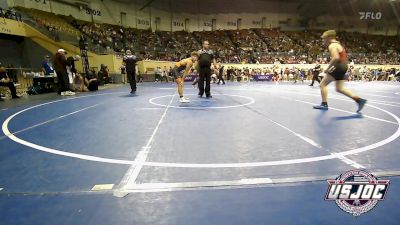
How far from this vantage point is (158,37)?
103 ft

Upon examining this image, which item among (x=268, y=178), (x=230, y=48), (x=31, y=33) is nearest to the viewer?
(x=268, y=178)

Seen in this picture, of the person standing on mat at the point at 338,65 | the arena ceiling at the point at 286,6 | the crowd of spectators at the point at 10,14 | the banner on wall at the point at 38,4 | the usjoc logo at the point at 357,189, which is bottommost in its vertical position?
the usjoc logo at the point at 357,189

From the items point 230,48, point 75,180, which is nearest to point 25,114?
point 75,180

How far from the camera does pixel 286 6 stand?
3859 cm

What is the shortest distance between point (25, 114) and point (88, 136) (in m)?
3.47

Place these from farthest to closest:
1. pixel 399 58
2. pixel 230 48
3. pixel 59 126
A: 1. pixel 230 48
2. pixel 399 58
3. pixel 59 126

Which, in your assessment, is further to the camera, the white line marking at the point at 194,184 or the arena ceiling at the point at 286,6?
the arena ceiling at the point at 286,6

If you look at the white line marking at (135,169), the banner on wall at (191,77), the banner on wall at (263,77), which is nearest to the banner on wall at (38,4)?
the banner on wall at (191,77)

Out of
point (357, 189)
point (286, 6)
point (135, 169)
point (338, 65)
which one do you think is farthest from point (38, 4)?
point (286, 6)

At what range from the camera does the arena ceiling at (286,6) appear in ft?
112

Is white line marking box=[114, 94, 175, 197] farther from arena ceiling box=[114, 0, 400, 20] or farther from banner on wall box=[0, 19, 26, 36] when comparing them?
arena ceiling box=[114, 0, 400, 20]

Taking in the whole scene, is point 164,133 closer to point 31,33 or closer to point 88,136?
point 88,136

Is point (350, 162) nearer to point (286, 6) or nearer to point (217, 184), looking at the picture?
point (217, 184)

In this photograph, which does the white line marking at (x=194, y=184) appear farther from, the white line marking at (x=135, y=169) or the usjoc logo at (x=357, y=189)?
the usjoc logo at (x=357, y=189)
